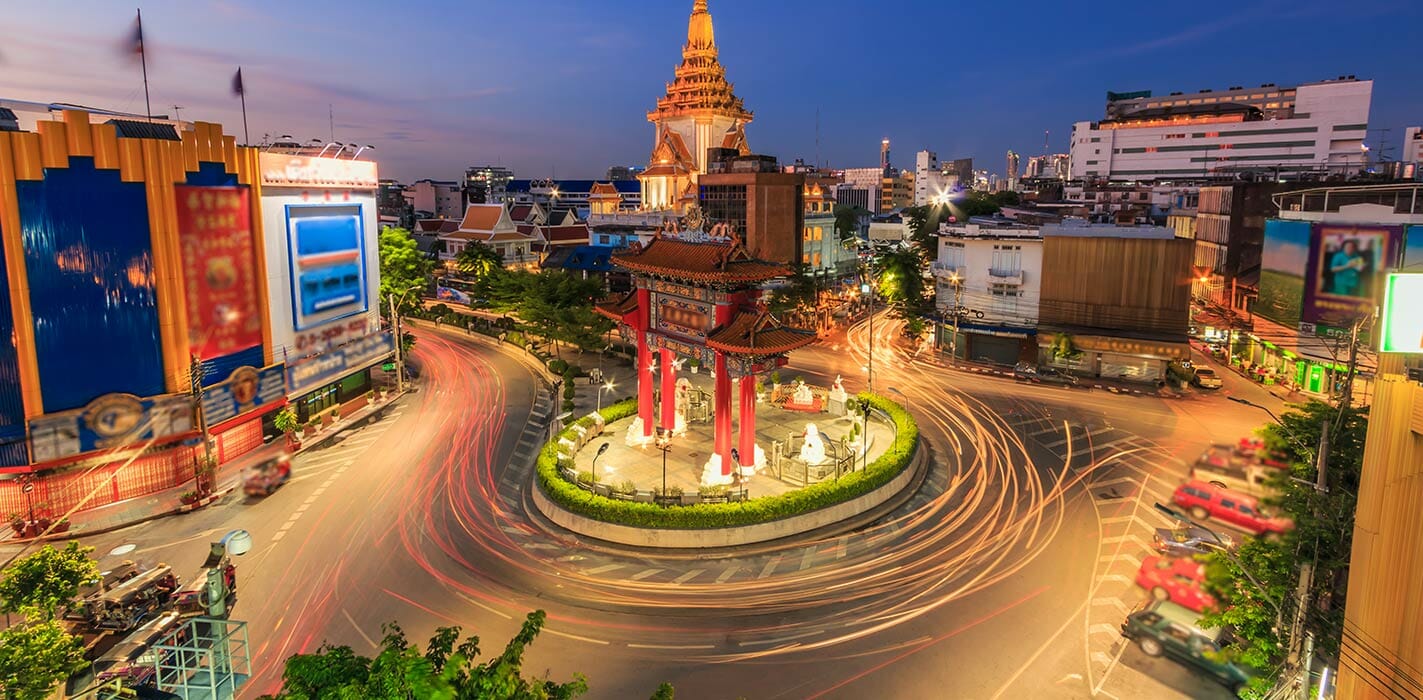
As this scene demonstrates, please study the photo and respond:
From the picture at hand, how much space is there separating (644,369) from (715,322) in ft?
18.1

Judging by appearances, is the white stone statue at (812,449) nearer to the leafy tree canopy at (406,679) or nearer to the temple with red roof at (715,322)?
the temple with red roof at (715,322)

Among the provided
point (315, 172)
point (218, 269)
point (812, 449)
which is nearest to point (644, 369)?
point (812, 449)

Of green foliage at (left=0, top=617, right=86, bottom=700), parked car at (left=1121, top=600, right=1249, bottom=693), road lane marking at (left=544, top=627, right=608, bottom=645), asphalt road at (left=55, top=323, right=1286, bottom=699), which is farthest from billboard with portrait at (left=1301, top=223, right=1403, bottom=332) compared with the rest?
green foliage at (left=0, top=617, right=86, bottom=700)

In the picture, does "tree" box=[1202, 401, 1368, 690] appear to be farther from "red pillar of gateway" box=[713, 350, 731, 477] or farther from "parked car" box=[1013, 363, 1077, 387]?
"parked car" box=[1013, 363, 1077, 387]

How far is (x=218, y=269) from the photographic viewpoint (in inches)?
1236

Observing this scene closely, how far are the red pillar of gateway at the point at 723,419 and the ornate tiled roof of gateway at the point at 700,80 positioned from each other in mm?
60896

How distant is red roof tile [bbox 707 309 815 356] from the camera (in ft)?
92.6

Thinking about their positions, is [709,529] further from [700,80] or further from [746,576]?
[700,80]

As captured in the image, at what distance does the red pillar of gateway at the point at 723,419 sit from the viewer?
1185 inches

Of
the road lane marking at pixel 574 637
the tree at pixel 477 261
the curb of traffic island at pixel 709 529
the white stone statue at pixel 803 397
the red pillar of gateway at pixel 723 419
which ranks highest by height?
the tree at pixel 477 261

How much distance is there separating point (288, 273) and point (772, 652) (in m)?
28.5

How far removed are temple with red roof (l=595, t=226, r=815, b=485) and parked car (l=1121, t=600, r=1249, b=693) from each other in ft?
45.2

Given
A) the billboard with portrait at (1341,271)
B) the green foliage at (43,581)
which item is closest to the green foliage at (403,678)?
the green foliage at (43,581)

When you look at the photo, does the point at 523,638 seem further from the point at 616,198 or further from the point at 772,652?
the point at 616,198
